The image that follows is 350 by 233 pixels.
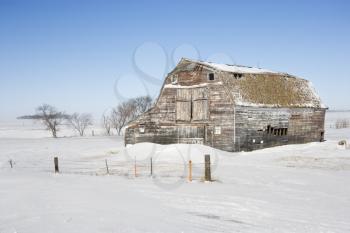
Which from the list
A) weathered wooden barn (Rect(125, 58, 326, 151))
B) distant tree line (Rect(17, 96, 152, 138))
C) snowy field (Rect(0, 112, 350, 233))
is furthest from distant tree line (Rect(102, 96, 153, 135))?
snowy field (Rect(0, 112, 350, 233))

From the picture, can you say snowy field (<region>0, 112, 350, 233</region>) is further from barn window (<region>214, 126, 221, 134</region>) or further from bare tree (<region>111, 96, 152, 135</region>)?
bare tree (<region>111, 96, 152, 135</region>)

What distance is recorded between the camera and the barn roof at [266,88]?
2914 cm

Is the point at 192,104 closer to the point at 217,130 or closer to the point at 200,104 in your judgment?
the point at 200,104

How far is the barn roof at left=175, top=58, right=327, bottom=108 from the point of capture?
2914cm

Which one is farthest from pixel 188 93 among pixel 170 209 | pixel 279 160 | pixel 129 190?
pixel 170 209

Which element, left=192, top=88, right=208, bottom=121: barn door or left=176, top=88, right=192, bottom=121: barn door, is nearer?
left=192, top=88, right=208, bottom=121: barn door

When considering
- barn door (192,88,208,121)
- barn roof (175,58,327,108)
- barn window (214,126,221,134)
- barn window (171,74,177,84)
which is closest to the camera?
barn window (214,126,221,134)

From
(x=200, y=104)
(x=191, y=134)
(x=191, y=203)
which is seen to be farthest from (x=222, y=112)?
(x=191, y=203)

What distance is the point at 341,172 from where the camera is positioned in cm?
1852

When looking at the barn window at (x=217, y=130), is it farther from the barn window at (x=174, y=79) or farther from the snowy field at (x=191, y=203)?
the snowy field at (x=191, y=203)

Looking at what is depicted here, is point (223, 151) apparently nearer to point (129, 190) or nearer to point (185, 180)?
point (185, 180)

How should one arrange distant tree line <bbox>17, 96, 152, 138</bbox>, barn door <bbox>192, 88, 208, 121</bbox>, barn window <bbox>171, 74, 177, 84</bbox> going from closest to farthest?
barn door <bbox>192, 88, 208, 121</bbox>
barn window <bbox>171, 74, 177, 84</bbox>
distant tree line <bbox>17, 96, 152, 138</bbox>

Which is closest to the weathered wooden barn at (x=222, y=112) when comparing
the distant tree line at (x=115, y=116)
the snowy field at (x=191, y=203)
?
the snowy field at (x=191, y=203)

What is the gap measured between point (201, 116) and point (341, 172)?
1288 centimetres
